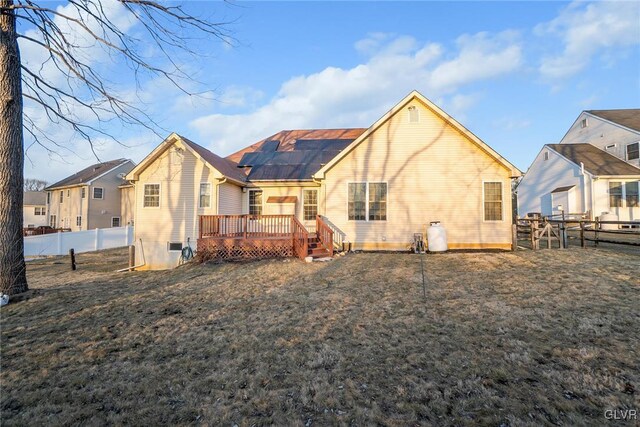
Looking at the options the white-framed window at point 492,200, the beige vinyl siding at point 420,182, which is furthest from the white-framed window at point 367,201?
the white-framed window at point 492,200

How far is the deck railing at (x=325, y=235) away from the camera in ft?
38.2

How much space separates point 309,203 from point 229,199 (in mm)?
3868

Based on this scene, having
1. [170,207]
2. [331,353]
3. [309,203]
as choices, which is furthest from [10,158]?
[309,203]

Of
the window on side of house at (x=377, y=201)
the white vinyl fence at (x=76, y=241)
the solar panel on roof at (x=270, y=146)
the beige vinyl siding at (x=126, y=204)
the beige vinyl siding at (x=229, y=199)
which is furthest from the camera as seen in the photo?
the beige vinyl siding at (x=126, y=204)

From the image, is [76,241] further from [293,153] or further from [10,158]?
[10,158]

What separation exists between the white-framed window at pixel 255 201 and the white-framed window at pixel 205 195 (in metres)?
2.07

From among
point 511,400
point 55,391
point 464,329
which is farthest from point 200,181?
point 511,400

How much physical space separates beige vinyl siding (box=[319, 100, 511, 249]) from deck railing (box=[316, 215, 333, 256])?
739mm

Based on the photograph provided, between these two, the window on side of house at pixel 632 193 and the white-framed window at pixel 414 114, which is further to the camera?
the window on side of house at pixel 632 193

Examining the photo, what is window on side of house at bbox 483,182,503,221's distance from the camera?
1232 centimetres

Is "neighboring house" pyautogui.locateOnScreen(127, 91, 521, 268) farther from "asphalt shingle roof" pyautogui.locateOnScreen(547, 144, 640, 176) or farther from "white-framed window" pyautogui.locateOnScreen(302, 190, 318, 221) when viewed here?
"asphalt shingle roof" pyautogui.locateOnScreen(547, 144, 640, 176)

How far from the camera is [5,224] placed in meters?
6.05

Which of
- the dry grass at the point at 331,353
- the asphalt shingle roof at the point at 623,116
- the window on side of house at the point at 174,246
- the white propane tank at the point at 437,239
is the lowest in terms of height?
the dry grass at the point at 331,353

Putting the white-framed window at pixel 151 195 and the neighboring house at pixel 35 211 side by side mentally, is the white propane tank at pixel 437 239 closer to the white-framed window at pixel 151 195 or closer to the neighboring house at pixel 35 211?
the white-framed window at pixel 151 195
